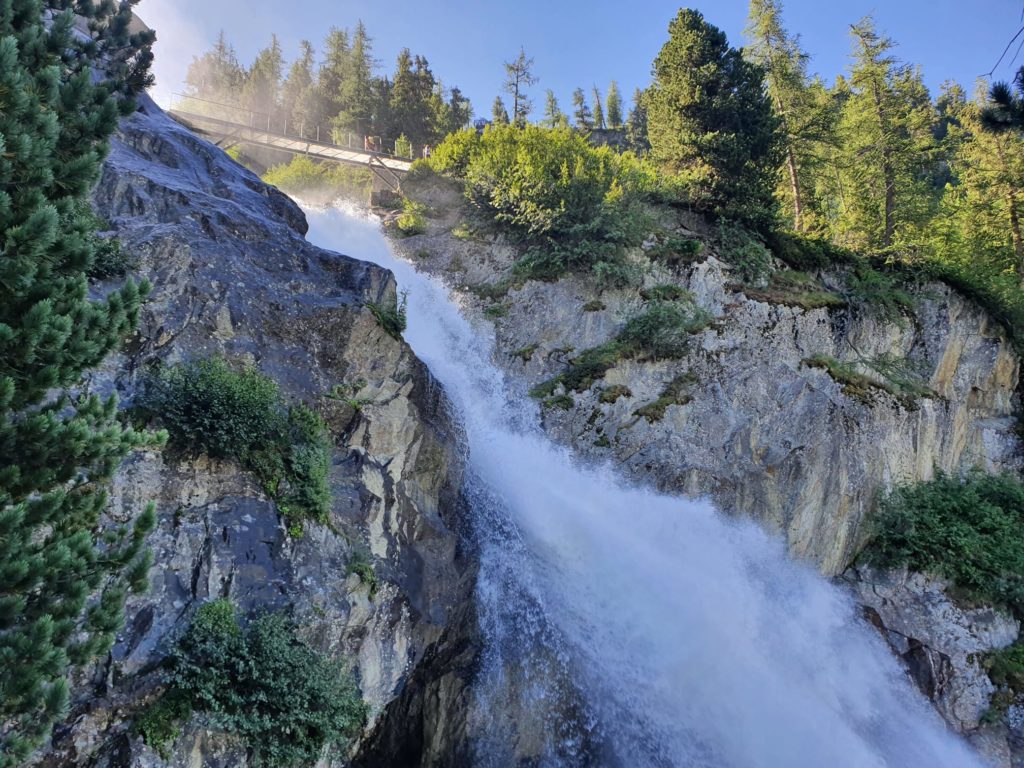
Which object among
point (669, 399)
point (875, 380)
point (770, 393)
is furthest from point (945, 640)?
point (669, 399)

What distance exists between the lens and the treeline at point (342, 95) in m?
41.6

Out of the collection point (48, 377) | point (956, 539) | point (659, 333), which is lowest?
point (956, 539)

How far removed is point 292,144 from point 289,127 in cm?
1309

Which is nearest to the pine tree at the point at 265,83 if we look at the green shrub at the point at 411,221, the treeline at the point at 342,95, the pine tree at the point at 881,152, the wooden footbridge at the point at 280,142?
the treeline at the point at 342,95

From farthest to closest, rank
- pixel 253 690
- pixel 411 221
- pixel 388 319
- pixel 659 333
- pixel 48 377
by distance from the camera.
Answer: pixel 411 221, pixel 659 333, pixel 388 319, pixel 253 690, pixel 48 377

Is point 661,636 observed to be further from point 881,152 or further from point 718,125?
point 881,152

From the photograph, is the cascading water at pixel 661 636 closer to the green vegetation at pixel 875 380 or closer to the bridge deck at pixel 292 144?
the green vegetation at pixel 875 380

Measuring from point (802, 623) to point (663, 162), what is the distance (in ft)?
55.5

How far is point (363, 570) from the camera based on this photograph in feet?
30.8

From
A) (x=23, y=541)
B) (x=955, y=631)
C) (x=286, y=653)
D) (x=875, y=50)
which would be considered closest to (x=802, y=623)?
(x=955, y=631)

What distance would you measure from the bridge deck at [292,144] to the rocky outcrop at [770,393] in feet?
45.5

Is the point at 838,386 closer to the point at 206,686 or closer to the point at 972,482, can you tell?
the point at 972,482

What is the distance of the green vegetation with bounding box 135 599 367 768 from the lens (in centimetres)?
705

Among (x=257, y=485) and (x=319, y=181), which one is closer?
(x=257, y=485)
